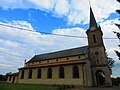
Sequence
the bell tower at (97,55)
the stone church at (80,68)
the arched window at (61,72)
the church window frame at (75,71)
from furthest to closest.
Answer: the arched window at (61,72) < the church window frame at (75,71) < the bell tower at (97,55) < the stone church at (80,68)

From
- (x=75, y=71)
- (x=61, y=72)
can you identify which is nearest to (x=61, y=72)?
(x=61, y=72)

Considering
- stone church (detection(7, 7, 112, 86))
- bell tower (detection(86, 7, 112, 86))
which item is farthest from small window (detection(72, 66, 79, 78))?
bell tower (detection(86, 7, 112, 86))

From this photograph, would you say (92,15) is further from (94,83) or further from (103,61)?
(94,83)

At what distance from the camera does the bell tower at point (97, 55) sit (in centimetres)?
2958

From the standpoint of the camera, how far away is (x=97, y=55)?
31.9 metres

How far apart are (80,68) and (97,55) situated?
18.7ft

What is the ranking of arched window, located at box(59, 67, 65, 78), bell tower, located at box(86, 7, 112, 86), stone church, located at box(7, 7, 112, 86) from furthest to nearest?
1. arched window, located at box(59, 67, 65, 78)
2. bell tower, located at box(86, 7, 112, 86)
3. stone church, located at box(7, 7, 112, 86)

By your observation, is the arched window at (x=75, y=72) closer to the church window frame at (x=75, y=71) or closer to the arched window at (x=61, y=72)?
the church window frame at (x=75, y=71)

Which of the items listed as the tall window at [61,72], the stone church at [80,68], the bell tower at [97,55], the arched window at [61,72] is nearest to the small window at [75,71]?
the stone church at [80,68]

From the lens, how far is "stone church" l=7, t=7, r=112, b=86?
96.2 ft

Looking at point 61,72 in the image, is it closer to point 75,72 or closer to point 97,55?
point 75,72

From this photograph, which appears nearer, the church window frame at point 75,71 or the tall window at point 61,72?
the church window frame at point 75,71

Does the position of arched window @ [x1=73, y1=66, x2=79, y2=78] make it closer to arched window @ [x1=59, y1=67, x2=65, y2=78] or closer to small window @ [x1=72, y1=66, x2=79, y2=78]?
small window @ [x1=72, y1=66, x2=79, y2=78]

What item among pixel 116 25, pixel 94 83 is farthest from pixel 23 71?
pixel 116 25
